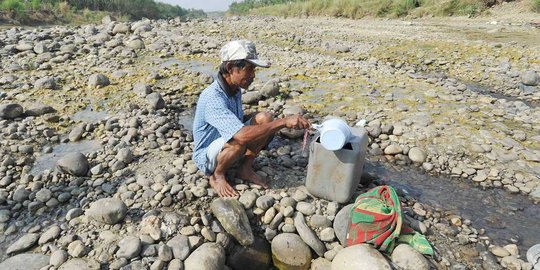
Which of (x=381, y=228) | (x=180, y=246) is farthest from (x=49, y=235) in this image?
(x=381, y=228)

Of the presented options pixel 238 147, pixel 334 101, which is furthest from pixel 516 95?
pixel 238 147

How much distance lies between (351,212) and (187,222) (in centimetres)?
144

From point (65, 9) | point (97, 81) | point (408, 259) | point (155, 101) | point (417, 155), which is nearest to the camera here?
point (408, 259)

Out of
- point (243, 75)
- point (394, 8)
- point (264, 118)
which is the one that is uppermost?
point (394, 8)

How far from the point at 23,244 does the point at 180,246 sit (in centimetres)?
132

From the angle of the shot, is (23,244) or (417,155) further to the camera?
(417,155)

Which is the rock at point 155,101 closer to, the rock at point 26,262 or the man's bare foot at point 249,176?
the man's bare foot at point 249,176

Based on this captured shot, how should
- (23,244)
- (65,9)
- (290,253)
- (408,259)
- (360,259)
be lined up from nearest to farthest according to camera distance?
(360,259), (408,259), (23,244), (290,253), (65,9)

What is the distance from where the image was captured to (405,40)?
10719 mm

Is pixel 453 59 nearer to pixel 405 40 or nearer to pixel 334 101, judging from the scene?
pixel 405 40

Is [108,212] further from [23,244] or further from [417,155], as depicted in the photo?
[417,155]

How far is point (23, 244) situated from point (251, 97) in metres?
4.00

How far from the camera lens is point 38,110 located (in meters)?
5.79

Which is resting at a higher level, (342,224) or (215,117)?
(215,117)
